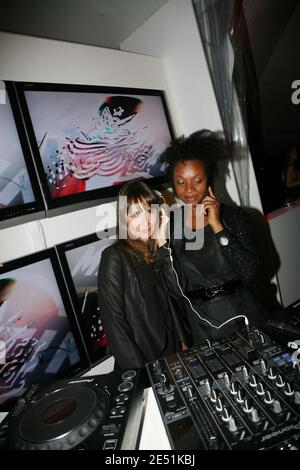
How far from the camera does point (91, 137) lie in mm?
1688

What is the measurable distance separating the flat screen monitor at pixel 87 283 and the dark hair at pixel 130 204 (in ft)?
0.42

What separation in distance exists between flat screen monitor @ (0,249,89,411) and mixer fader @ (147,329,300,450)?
2.20 ft

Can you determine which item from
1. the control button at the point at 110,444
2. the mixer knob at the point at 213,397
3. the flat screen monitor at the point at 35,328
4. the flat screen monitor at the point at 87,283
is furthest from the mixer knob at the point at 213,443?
the flat screen monitor at the point at 87,283

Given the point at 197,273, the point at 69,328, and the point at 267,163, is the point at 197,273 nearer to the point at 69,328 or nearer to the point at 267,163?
the point at 69,328

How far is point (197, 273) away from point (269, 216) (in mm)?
Result: 953

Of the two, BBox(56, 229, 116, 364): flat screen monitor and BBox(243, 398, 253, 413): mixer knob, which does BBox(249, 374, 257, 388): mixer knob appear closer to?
BBox(243, 398, 253, 413): mixer knob

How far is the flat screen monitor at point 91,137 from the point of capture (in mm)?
1468

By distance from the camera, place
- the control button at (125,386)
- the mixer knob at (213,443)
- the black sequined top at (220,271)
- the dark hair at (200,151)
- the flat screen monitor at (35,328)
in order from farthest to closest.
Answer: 1. the dark hair at (200,151)
2. the black sequined top at (220,271)
3. the flat screen monitor at (35,328)
4. the control button at (125,386)
5. the mixer knob at (213,443)

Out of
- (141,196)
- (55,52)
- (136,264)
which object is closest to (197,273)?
(136,264)

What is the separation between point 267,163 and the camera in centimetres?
228

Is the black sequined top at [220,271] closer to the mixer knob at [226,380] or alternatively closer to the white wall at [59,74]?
the white wall at [59,74]

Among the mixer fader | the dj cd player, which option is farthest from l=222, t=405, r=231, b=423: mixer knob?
the dj cd player

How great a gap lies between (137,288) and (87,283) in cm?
28

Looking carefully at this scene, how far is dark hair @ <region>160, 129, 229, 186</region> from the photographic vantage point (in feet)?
6.23
